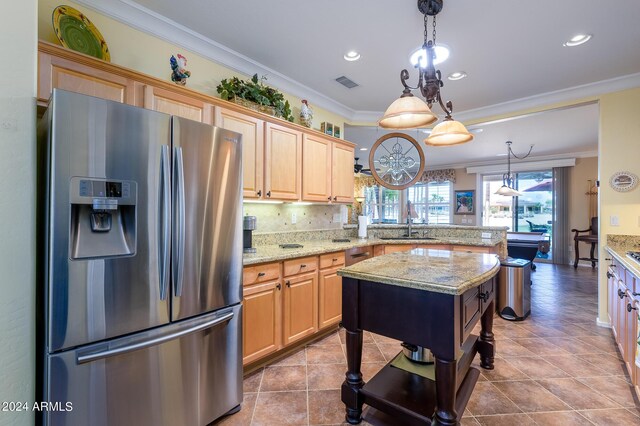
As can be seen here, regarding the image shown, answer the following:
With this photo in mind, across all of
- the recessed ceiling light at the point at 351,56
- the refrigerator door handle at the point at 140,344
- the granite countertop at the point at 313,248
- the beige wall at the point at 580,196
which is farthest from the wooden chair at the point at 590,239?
the refrigerator door handle at the point at 140,344

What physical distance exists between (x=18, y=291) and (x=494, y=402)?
266cm

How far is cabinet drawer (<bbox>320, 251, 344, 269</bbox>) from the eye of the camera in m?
2.88

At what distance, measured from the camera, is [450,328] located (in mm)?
1380

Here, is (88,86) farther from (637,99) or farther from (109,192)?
(637,99)

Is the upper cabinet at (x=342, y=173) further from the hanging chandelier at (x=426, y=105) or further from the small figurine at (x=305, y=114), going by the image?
the hanging chandelier at (x=426, y=105)

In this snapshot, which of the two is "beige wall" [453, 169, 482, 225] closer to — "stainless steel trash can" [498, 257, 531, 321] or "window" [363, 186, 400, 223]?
"window" [363, 186, 400, 223]

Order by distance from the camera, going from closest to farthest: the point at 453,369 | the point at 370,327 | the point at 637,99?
the point at 453,369
the point at 370,327
the point at 637,99

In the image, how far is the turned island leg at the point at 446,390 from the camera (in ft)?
4.63

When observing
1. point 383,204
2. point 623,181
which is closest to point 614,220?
point 623,181

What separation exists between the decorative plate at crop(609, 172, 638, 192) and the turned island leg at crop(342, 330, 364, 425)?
134 inches

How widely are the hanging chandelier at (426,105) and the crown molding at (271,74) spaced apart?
1.60m

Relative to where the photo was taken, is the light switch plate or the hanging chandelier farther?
the light switch plate

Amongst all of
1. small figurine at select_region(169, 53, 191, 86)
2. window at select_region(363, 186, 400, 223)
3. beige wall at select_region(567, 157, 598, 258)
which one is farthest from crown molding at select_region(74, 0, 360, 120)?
beige wall at select_region(567, 157, 598, 258)

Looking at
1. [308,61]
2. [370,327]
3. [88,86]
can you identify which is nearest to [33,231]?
[88,86]
